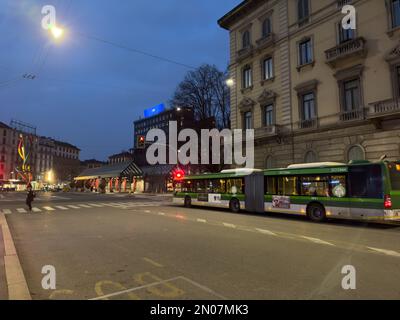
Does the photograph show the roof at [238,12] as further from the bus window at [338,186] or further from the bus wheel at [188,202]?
the bus window at [338,186]

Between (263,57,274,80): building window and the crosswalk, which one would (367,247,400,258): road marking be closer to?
the crosswalk

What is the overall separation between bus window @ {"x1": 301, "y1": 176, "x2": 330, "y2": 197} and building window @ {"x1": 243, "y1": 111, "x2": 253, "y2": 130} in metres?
15.8

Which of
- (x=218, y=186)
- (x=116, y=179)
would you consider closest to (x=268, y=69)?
(x=218, y=186)

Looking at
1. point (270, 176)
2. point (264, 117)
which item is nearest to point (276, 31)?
point (264, 117)

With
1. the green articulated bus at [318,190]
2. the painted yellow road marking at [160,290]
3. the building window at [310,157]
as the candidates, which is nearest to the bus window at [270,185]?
the green articulated bus at [318,190]

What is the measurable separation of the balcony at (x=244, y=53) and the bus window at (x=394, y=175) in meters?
21.0

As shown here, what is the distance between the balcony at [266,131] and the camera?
28.5m

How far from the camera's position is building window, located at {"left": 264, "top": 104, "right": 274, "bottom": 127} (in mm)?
30141

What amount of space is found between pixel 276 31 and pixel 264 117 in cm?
770

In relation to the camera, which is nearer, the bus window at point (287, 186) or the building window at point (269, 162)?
the bus window at point (287, 186)

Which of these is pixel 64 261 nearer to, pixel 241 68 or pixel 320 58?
pixel 320 58

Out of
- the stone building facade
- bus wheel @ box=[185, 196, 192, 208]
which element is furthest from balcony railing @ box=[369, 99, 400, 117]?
bus wheel @ box=[185, 196, 192, 208]

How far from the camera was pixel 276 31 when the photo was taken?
97.6 ft

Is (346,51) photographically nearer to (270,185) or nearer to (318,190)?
(270,185)
